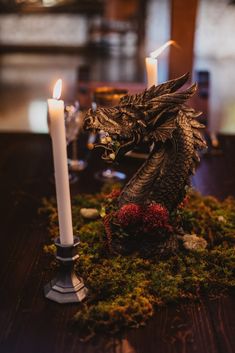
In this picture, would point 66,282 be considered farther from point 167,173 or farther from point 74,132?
point 74,132

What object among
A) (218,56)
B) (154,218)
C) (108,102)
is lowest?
(218,56)

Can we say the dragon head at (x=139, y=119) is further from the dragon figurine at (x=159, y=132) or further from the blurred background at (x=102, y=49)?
the blurred background at (x=102, y=49)

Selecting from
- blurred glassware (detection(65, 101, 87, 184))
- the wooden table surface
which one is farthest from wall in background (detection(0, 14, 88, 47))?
the wooden table surface

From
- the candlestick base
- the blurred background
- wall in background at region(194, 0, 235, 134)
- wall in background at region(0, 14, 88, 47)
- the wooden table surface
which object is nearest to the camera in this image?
the wooden table surface

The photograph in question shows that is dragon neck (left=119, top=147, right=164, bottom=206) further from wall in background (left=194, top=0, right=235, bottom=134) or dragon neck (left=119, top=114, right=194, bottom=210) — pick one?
wall in background (left=194, top=0, right=235, bottom=134)

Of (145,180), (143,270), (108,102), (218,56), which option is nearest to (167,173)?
(145,180)

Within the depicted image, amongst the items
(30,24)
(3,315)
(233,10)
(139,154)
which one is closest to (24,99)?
(139,154)
